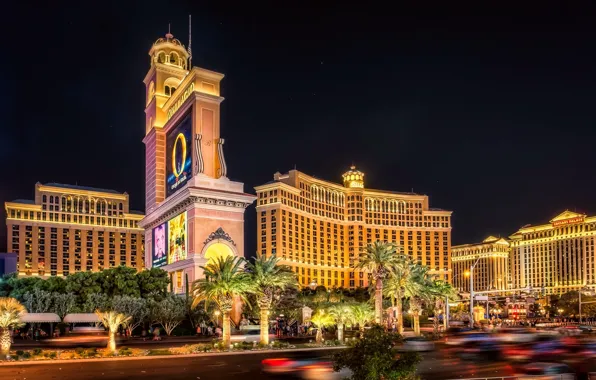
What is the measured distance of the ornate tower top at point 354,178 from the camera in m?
182

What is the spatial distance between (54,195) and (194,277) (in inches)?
3308

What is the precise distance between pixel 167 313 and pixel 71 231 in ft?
310

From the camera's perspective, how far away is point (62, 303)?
208 ft

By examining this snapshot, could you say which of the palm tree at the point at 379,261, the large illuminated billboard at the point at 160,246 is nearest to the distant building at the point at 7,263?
the large illuminated billboard at the point at 160,246

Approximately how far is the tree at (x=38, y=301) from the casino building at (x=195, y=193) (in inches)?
559

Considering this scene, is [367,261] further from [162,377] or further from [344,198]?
[344,198]

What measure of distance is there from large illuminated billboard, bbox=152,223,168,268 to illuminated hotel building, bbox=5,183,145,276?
59186 mm

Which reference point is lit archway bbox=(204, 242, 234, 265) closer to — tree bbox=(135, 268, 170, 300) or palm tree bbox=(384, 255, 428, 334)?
tree bbox=(135, 268, 170, 300)

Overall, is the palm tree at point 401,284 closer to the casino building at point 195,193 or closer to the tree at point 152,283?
the casino building at point 195,193

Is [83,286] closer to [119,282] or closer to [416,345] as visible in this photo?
[119,282]

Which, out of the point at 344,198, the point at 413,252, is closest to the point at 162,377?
the point at 344,198

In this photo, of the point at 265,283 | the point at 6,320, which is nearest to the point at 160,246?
the point at 265,283

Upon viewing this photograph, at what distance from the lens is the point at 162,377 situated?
1053 inches

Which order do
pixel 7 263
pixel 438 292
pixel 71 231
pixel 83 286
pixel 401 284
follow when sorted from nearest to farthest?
pixel 401 284 → pixel 83 286 → pixel 438 292 → pixel 7 263 → pixel 71 231
